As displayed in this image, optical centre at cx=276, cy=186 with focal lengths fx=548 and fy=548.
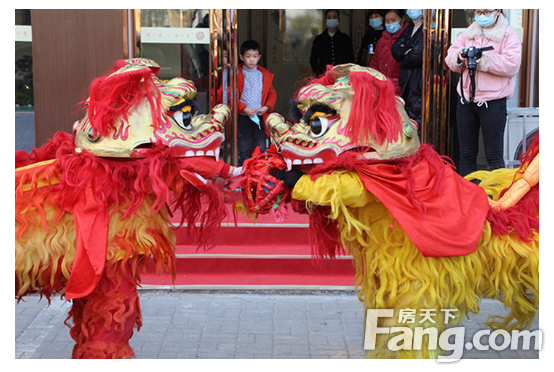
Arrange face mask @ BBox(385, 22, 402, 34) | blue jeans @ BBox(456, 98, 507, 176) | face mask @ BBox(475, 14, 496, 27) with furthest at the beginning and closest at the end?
face mask @ BBox(385, 22, 402, 34) → blue jeans @ BBox(456, 98, 507, 176) → face mask @ BBox(475, 14, 496, 27)

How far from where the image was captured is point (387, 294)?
7.77 ft

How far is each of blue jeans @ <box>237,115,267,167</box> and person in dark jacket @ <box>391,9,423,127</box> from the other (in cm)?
143

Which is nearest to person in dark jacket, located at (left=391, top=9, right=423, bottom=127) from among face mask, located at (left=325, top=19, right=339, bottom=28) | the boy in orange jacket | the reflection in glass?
the boy in orange jacket

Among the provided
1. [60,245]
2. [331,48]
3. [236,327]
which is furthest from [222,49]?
[60,245]

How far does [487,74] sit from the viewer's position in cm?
424

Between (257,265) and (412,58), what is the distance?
2.43 metres

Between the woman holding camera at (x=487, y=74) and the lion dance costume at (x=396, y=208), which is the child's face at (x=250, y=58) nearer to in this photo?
the woman holding camera at (x=487, y=74)

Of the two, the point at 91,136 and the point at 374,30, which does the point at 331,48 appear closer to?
the point at 374,30

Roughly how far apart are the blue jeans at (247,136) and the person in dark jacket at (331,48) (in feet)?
4.84

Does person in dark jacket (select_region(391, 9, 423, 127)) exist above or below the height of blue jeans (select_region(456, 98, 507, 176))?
above

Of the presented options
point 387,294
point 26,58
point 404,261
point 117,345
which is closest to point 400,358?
point 387,294

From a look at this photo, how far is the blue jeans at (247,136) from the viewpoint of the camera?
5449 millimetres

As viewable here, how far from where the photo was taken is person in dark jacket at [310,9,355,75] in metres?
6.54

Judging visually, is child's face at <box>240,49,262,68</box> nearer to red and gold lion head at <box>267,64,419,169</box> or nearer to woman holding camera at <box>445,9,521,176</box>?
woman holding camera at <box>445,9,521,176</box>
